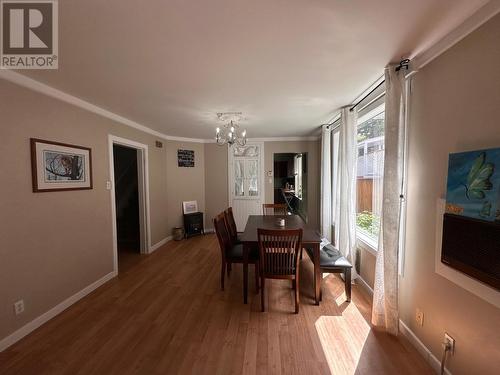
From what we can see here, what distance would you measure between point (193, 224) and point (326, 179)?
126 inches

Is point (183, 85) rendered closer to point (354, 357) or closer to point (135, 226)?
point (354, 357)

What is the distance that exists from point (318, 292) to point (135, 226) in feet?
14.3

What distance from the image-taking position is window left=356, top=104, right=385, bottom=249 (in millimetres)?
2557

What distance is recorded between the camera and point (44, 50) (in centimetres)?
164

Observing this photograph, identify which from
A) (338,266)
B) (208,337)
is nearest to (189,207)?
(208,337)

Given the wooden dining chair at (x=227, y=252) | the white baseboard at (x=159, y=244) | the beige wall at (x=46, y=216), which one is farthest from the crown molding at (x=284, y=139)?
the white baseboard at (x=159, y=244)

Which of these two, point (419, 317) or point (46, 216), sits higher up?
point (46, 216)

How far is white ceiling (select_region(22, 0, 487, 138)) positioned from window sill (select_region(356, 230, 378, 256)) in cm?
184

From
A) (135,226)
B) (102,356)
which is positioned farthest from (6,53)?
(135,226)

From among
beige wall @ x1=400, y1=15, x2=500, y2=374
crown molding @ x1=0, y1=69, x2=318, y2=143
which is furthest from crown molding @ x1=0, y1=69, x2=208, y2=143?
beige wall @ x1=400, y1=15, x2=500, y2=374

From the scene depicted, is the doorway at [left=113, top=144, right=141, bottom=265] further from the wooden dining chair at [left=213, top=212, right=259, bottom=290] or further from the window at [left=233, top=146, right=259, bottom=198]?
the wooden dining chair at [left=213, top=212, right=259, bottom=290]

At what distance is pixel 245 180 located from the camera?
5543mm

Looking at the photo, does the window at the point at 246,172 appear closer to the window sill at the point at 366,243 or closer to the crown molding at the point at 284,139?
the crown molding at the point at 284,139

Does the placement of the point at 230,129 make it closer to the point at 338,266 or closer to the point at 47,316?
the point at 338,266
